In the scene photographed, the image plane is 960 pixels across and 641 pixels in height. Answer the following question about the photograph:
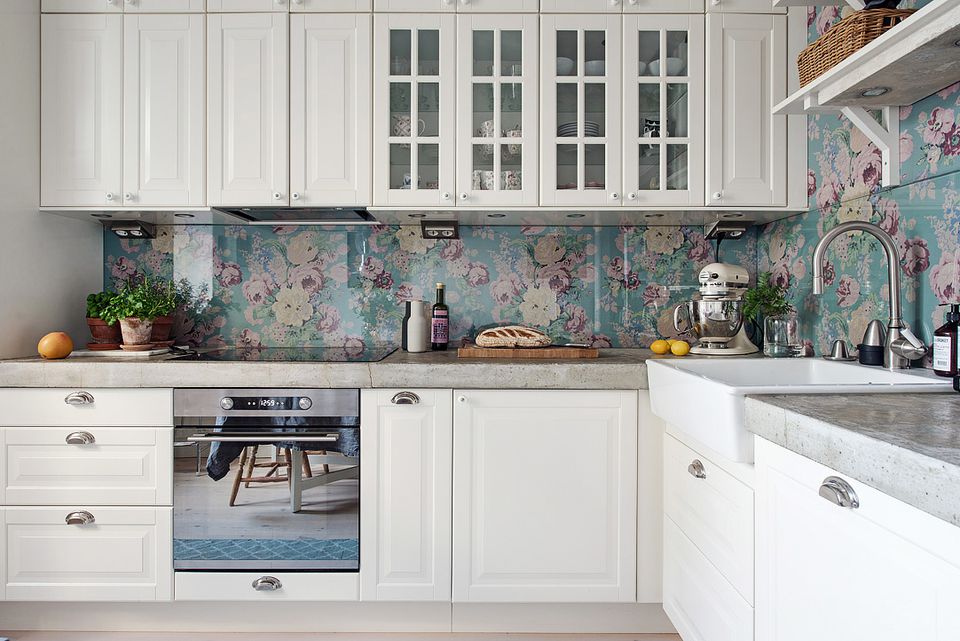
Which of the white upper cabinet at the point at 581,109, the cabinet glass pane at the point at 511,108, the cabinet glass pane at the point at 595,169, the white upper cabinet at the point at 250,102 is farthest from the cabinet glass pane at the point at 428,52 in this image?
the cabinet glass pane at the point at 595,169

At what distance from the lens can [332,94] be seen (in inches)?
86.8

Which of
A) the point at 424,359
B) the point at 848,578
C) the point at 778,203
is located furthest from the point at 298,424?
the point at 778,203

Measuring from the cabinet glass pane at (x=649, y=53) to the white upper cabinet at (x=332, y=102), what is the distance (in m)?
0.99

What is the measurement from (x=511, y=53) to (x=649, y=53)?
50 centimetres

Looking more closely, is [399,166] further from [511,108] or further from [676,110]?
[676,110]

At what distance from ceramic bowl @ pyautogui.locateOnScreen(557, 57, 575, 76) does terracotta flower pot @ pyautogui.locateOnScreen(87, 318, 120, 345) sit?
1.91 m

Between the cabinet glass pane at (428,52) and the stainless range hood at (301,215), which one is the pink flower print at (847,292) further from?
the stainless range hood at (301,215)

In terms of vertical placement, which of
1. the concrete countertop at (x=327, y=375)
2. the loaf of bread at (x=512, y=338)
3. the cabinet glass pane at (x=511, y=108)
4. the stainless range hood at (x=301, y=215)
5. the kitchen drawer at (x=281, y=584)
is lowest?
the kitchen drawer at (x=281, y=584)

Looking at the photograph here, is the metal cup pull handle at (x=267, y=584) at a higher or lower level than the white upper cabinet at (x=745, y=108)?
lower

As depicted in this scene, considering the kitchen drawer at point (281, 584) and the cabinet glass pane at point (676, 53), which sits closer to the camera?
the kitchen drawer at point (281, 584)

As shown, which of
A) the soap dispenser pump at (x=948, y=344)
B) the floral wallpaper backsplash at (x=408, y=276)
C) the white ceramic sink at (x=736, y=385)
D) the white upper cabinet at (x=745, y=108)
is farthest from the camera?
the floral wallpaper backsplash at (x=408, y=276)

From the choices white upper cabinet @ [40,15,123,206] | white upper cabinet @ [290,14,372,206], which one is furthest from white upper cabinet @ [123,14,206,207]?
white upper cabinet @ [290,14,372,206]

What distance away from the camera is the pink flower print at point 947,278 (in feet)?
4.84

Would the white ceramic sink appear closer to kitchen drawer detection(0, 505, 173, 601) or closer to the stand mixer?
the stand mixer
